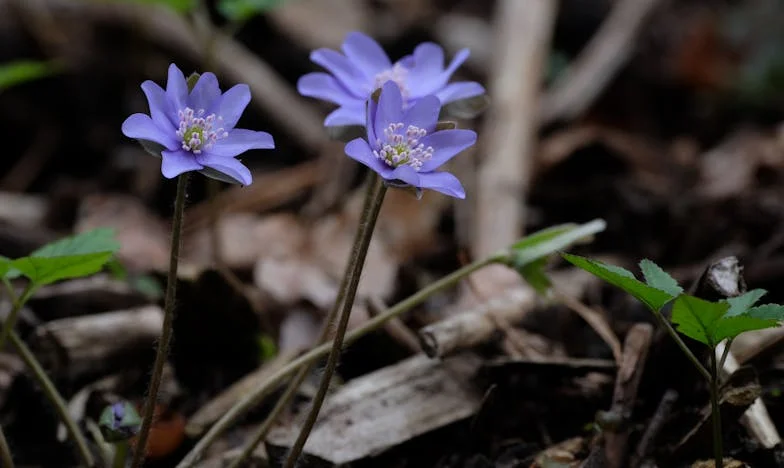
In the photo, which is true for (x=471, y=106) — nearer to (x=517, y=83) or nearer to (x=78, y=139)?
(x=517, y=83)

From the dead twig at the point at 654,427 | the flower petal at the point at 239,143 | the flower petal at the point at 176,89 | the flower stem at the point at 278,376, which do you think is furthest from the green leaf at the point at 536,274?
the flower petal at the point at 176,89

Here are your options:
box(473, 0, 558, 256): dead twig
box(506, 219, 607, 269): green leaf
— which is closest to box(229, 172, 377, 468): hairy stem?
box(506, 219, 607, 269): green leaf

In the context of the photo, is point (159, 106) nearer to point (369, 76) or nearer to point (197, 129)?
point (197, 129)

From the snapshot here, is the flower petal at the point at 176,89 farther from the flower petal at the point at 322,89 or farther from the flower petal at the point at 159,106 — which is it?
the flower petal at the point at 322,89

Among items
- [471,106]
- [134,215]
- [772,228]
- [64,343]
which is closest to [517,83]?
[772,228]

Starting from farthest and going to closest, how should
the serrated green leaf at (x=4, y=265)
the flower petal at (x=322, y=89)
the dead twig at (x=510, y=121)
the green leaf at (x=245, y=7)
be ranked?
the dead twig at (x=510, y=121), the green leaf at (x=245, y=7), the flower petal at (x=322, y=89), the serrated green leaf at (x=4, y=265)

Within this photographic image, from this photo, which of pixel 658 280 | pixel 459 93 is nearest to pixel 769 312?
pixel 658 280
